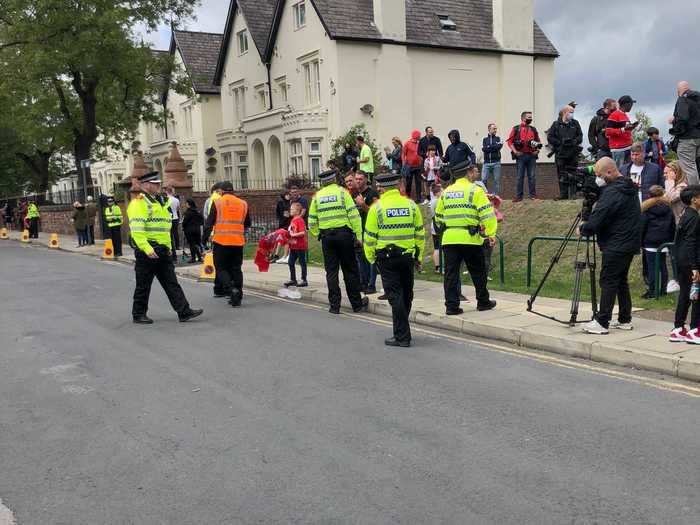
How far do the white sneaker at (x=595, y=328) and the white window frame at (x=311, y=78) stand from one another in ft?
81.5

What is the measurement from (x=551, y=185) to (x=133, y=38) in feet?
69.8

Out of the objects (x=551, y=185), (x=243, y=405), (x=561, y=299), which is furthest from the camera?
(x=551, y=185)

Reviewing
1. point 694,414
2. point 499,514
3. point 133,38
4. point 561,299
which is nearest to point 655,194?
point 561,299

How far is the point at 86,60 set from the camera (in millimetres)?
31016

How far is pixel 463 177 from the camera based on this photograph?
9547 mm

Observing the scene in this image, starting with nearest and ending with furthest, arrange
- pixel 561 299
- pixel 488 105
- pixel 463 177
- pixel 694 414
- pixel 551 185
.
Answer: pixel 694 414
pixel 463 177
pixel 561 299
pixel 551 185
pixel 488 105

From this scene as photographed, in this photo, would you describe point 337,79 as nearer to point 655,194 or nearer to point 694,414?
point 655,194

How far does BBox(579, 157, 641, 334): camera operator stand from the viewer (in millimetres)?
7828

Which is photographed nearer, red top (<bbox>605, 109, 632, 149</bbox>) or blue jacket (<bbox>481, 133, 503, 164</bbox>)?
red top (<bbox>605, 109, 632, 149</bbox>)

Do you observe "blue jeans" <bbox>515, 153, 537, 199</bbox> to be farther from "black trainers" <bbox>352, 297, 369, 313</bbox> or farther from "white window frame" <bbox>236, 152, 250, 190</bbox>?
"white window frame" <bbox>236, 152, 250, 190</bbox>

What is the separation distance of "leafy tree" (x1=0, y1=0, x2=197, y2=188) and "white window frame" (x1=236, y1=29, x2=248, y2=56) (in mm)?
2997

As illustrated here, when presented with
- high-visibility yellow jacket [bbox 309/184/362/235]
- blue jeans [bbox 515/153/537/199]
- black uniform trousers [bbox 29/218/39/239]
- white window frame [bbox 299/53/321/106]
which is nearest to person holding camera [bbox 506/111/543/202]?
blue jeans [bbox 515/153/537/199]

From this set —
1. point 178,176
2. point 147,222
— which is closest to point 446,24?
point 178,176

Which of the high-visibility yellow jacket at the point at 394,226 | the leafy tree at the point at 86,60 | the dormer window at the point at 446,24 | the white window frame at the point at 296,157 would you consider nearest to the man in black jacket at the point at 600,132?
the high-visibility yellow jacket at the point at 394,226
